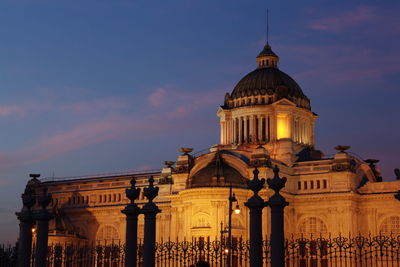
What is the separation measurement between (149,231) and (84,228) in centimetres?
5799

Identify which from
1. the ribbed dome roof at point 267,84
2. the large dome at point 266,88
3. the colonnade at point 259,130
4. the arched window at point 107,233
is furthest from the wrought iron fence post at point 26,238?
the ribbed dome roof at point 267,84

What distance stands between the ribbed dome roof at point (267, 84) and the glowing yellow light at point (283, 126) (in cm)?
276

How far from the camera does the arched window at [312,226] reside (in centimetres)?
8156

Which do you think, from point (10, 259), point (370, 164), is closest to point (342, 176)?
point (370, 164)

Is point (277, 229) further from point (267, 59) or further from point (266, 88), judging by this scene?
point (267, 59)

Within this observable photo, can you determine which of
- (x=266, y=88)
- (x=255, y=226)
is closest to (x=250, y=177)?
(x=266, y=88)

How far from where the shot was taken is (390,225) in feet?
263

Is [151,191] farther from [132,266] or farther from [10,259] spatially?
[10,259]

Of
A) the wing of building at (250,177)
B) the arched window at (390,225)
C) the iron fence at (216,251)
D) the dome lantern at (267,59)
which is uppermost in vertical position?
the dome lantern at (267,59)

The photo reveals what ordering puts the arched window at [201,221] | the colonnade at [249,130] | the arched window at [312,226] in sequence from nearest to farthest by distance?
1. the arched window at [201,221]
2. the arched window at [312,226]
3. the colonnade at [249,130]

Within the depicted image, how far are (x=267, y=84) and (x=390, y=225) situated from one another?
23539 mm

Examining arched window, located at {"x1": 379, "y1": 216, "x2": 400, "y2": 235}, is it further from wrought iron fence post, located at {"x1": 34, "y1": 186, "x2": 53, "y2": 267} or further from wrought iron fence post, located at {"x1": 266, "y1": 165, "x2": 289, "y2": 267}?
wrought iron fence post, located at {"x1": 266, "y1": 165, "x2": 289, "y2": 267}

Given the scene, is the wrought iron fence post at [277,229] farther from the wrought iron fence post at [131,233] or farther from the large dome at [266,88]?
the large dome at [266,88]

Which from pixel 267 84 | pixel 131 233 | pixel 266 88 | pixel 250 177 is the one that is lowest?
pixel 131 233
